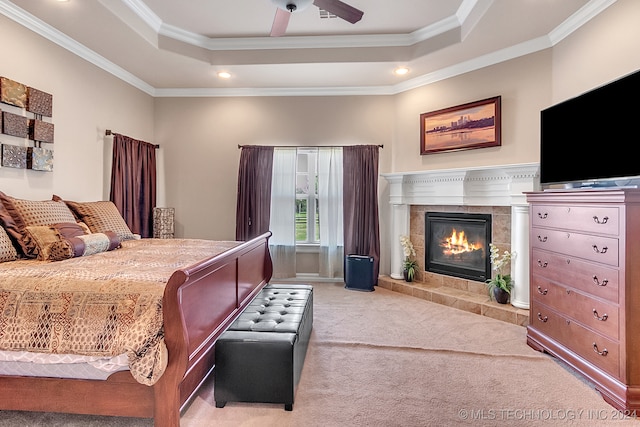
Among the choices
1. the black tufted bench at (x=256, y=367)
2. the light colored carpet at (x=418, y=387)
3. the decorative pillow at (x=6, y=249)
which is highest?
the decorative pillow at (x=6, y=249)

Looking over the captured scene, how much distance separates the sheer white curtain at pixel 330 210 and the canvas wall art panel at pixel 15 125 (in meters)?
3.27

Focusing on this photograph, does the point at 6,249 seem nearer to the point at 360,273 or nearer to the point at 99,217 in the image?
the point at 99,217

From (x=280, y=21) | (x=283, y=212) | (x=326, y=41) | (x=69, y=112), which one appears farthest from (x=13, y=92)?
(x=283, y=212)

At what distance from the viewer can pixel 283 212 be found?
5.06m

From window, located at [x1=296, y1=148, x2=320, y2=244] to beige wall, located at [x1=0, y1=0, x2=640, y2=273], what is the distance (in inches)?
10.9

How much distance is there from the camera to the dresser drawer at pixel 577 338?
2104 mm

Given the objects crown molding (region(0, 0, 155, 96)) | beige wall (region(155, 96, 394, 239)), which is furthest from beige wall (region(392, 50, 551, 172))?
crown molding (region(0, 0, 155, 96))

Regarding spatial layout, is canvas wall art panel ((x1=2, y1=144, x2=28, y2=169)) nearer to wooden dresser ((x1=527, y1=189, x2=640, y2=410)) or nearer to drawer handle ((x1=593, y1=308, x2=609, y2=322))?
wooden dresser ((x1=527, y1=189, x2=640, y2=410))

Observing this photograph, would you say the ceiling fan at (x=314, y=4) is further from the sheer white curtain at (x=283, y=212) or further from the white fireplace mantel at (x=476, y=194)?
the sheer white curtain at (x=283, y=212)

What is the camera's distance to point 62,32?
132 inches

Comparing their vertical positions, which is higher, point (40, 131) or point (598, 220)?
point (40, 131)

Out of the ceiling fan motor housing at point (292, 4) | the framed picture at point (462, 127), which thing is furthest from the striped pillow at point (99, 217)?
the framed picture at point (462, 127)

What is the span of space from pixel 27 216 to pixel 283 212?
117 inches

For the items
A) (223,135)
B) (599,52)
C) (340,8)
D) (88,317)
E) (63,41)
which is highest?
(63,41)
